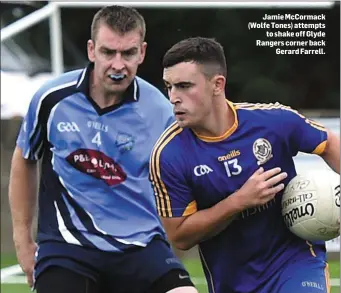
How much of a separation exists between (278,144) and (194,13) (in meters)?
5.66

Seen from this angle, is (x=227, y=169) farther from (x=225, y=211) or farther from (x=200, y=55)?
(x=200, y=55)

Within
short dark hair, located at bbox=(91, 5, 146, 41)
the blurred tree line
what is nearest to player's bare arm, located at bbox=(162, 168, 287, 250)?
short dark hair, located at bbox=(91, 5, 146, 41)

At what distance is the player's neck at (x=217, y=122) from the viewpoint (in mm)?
3838

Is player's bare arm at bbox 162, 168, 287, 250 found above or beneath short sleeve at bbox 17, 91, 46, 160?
beneath

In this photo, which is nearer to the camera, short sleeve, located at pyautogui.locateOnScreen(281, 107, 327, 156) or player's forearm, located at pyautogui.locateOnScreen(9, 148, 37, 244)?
short sleeve, located at pyautogui.locateOnScreen(281, 107, 327, 156)

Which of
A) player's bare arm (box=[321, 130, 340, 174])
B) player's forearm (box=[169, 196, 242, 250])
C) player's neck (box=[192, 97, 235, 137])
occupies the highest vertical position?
player's neck (box=[192, 97, 235, 137])

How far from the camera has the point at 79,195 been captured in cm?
402

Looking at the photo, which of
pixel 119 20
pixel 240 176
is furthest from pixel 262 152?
pixel 119 20

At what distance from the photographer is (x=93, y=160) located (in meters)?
4.04

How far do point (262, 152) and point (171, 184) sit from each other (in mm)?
371

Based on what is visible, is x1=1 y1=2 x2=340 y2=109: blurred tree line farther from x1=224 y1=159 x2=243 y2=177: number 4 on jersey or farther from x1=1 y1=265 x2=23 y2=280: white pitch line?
x1=224 y1=159 x2=243 y2=177: number 4 on jersey

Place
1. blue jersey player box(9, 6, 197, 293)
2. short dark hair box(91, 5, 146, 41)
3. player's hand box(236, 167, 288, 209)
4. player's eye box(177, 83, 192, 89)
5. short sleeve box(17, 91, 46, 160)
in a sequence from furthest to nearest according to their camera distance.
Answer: short sleeve box(17, 91, 46, 160), short dark hair box(91, 5, 146, 41), blue jersey player box(9, 6, 197, 293), player's eye box(177, 83, 192, 89), player's hand box(236, 167, 288, 209)

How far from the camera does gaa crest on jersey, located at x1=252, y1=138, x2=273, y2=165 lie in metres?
3.84

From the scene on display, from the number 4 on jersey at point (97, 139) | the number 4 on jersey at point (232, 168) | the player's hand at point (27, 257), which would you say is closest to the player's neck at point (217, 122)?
the number 4 on jersey at point (232, 168)
